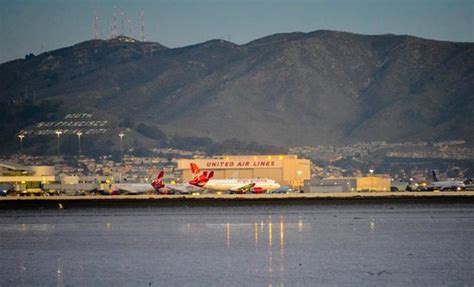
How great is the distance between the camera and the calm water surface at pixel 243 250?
200 ft

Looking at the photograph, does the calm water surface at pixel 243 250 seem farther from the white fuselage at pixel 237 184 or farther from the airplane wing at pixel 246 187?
the white fuselage at pixel 237 184

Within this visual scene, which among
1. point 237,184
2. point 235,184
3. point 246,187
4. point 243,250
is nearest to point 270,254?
point 243,250

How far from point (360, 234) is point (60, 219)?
45.3m

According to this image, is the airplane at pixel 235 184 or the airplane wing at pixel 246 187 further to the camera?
the airplane at pixel 235 184

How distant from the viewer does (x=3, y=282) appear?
60.5m

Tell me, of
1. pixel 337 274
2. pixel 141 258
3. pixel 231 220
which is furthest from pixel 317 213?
pixel 337 274

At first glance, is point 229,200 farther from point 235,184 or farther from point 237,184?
point 235,184

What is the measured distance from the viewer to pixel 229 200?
165750mm

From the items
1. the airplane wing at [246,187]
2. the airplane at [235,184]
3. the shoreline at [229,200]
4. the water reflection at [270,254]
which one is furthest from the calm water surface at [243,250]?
the airplane at [235,184]

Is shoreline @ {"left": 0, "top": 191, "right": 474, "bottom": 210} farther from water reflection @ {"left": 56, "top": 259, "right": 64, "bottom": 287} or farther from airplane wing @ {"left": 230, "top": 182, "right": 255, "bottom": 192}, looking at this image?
water reflection @ {"left": 56, "top": 259, "right": 64, "bottom": 287}

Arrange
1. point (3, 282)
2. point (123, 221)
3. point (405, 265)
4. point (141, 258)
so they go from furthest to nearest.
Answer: point (123, 221) → point (141, 258) → point (405, 265) → point (3, 282)

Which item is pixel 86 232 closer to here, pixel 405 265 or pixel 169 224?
pixel 169 224

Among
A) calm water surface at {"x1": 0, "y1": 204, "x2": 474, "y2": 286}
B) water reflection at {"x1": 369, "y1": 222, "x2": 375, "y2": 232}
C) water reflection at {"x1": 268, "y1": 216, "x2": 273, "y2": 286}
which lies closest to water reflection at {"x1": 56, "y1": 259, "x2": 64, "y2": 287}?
calm water surface at {"x1": 0, "y1": 204, "x2": 474, "y2": 286}

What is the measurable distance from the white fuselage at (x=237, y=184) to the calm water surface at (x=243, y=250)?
57.3m
